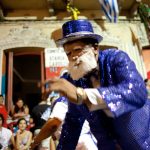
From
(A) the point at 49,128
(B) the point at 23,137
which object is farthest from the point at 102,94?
(B) the point at 23,137

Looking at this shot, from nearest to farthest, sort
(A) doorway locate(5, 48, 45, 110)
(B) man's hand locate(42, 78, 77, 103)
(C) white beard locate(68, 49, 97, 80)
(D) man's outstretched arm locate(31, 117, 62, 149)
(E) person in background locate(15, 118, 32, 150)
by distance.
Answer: (B) man's hand locate(42, 78, 77, 103)
(C) white beard locate(68, 49, 97, 80)
(D) man's outstretched arm locate(31, 117, 62, 149)
(E) person in background locate(15, 118, 32, 150)
(A) doorway locate(5, 48, 45, 110)

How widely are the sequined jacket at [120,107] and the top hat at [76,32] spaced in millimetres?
140

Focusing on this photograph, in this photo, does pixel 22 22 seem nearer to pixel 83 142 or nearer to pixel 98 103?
pixel 83 142

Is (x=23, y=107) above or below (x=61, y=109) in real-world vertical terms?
above

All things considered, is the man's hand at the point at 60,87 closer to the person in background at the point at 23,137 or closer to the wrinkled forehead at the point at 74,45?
the wrinkled forehead at the point at 74,45

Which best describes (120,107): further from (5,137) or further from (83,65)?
(5,137)

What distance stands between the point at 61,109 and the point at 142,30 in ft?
22.9

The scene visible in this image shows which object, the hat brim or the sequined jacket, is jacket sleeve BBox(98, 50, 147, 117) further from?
the hat brim

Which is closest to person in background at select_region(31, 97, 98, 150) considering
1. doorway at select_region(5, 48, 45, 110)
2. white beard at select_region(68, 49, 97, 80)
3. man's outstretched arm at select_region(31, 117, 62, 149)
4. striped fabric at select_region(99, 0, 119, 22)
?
man's outstretched arm at select_region(31, 117, 62, 149)

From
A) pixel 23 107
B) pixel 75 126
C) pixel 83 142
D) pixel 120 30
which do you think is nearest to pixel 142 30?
pixel 120 30

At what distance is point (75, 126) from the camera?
6.66ft

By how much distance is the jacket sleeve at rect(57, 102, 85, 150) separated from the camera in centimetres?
200

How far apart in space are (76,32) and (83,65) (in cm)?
22

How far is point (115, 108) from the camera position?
4.88 ft
